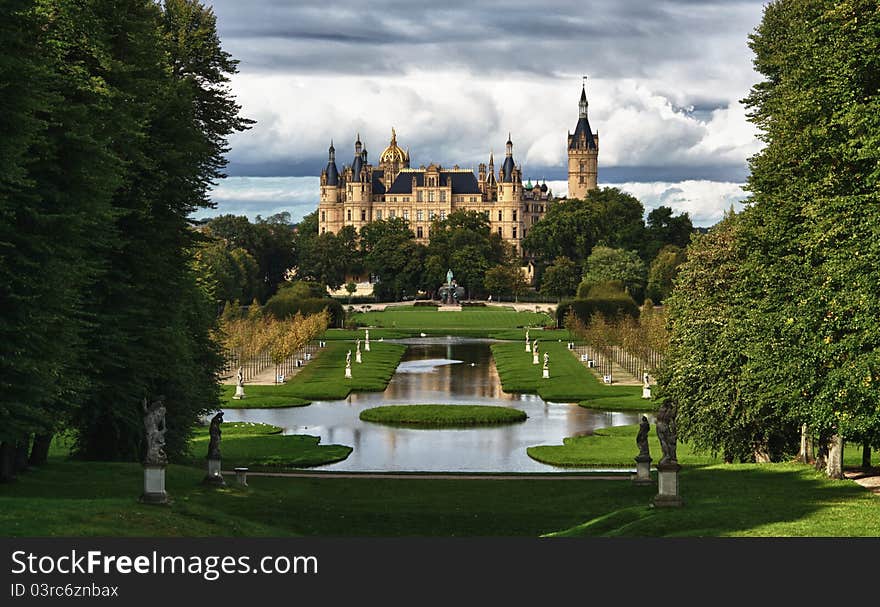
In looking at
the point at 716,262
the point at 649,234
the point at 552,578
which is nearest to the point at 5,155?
the point at 552,578

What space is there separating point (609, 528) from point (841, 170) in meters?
9.67

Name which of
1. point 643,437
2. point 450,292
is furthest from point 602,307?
point 643,437

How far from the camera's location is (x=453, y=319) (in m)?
120

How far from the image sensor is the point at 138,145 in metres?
30.2

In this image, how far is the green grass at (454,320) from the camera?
108406 mm

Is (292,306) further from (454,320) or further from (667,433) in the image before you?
(667,433)

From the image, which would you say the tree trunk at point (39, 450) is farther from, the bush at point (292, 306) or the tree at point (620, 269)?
the tree at point (620, 269)

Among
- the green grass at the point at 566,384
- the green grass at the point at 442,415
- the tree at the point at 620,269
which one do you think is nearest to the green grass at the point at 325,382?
the green grass at the point at 442,415

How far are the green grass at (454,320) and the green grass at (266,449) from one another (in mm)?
55349

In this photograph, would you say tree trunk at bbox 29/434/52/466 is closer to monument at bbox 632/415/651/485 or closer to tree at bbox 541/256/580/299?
monument at bbox 632/415/651/485

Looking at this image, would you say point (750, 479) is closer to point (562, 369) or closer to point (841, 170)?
point (841, 170)

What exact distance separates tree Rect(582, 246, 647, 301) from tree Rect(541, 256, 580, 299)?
8317 millimetres

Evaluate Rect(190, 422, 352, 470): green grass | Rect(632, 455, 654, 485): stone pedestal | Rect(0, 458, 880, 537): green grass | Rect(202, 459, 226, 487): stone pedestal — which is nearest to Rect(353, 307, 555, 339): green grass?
Rect(190, 422, 352, 470): green grass

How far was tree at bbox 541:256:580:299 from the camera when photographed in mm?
143625
